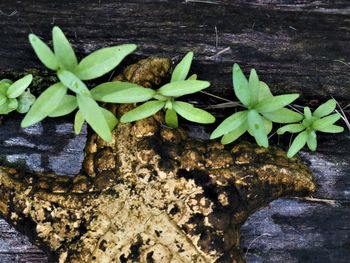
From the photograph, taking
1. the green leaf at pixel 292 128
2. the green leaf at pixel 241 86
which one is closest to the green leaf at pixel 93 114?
the green leaf at pixel 241 86

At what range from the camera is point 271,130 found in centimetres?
348

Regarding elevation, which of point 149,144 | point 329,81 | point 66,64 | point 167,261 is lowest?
point 167,261

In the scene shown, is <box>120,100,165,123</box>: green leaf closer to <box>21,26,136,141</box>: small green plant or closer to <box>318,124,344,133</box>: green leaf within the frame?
<box>21,26,136,141</box>: small green plant

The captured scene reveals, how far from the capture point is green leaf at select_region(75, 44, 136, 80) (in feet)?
9.33

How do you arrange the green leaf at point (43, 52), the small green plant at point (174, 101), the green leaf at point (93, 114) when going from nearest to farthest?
the green leaf at point (43, 52) < the green leaf at point (93, 114) < the small green plant at point (174, 101)

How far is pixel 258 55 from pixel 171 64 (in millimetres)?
499

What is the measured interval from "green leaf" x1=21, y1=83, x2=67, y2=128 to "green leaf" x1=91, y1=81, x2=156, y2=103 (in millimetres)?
207

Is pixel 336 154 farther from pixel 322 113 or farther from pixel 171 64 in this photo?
pixel 171 64

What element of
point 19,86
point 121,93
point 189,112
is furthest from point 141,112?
point 19,86

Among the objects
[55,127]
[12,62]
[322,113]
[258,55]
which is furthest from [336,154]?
[12,62]

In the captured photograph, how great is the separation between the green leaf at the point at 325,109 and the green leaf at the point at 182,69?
784 millimetres

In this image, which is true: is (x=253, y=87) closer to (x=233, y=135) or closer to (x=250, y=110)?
(x=250, y=110)

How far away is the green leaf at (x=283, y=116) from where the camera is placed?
10.7 ft

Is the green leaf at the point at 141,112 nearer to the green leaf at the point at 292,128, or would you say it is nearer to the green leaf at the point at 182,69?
the green leaf at the point at 182,69
